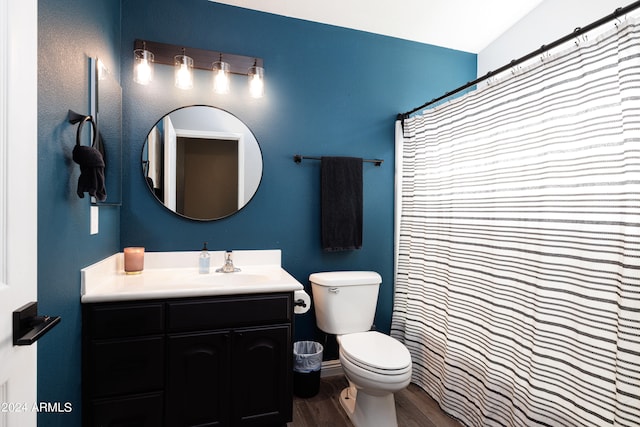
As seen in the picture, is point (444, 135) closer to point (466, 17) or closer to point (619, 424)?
point (466, 17)

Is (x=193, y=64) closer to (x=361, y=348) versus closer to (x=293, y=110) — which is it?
(x=293, y=110)

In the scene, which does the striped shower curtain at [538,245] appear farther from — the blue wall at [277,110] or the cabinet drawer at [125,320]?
the cabinet drawer at [125,320]

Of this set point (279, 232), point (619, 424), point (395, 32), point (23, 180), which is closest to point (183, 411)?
point (279, 232)

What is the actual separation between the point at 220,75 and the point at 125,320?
1.52 metres

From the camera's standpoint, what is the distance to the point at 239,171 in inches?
89.3

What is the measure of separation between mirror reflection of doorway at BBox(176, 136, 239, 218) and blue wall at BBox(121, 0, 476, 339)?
0.30 ft

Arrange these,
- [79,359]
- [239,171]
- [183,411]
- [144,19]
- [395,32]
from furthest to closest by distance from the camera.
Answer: [395,32] → [239,171] → [144,19] → [183,411] → [79,359]

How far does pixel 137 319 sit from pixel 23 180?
3.25 feet

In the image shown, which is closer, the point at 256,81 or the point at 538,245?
the point at 538,245

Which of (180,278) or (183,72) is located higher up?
(183,72)

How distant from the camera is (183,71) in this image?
206 cm

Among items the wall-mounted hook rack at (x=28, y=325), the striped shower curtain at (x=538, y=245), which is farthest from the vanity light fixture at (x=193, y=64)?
the wall-mounted hook rack at (x=28, y=325)

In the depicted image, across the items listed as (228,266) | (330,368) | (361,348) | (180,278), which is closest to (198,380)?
(180,278)

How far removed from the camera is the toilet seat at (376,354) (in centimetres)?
172
